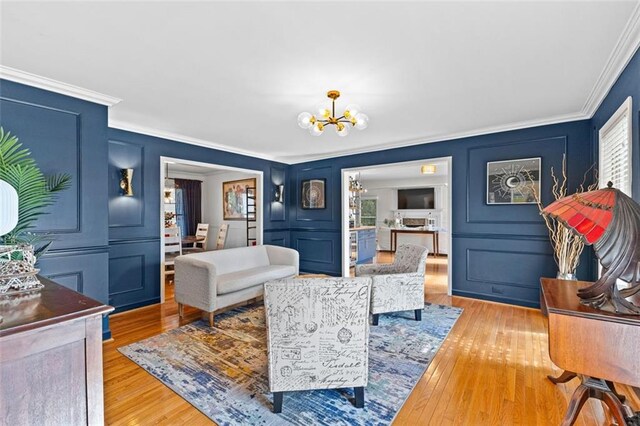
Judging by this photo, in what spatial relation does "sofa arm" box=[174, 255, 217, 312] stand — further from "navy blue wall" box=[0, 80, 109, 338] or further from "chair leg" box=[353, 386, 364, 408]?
"chair leg" box=[353, 386, 364, 408]

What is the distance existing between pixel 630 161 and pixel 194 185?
327 inches

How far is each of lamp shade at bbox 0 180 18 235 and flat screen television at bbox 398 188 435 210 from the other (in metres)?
8.83

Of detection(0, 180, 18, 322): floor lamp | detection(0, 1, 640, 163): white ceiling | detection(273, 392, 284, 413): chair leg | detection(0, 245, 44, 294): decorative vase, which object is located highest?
detection(0, 1, 640, 163): white ceiling

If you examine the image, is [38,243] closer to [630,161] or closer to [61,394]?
[61,394]

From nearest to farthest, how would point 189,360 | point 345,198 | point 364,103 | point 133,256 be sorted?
point 189,360 < point 364,103 < point 133,256 < point 345,198

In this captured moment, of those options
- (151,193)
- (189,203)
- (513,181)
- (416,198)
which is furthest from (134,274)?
(416,198)

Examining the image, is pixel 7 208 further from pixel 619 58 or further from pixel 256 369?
pixel 619 58

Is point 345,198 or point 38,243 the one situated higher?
point 345,198

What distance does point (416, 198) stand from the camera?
9.06 metres

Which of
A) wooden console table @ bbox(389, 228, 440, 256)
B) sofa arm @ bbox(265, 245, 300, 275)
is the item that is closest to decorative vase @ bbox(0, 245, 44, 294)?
sofa arm @ bbox(265, 245, 300, 275)

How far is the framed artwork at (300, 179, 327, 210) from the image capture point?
6.07m

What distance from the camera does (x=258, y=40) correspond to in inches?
77.5

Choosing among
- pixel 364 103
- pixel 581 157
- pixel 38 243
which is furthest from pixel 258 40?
pixel 581 157

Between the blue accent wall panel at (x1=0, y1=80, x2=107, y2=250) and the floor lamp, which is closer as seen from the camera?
the floor lamp
